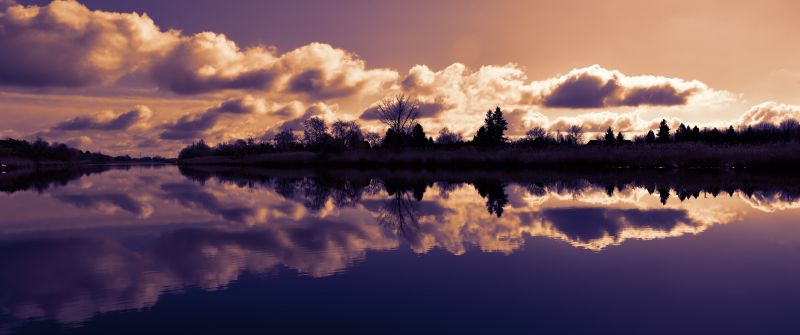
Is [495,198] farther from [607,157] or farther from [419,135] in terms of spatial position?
[419,135]

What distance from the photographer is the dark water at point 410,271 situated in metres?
5.32

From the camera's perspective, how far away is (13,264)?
8156mm

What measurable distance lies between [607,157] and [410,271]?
33564 mm

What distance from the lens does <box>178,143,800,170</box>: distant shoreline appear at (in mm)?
33272

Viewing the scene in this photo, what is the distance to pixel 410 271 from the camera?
7.29 meters

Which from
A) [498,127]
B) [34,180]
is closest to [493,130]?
[498,127]

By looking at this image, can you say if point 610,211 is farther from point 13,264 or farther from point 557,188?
point 13,264

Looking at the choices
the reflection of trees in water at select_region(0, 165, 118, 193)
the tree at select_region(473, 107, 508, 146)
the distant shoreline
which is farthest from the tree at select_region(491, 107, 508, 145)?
the reflection of trees in water at select_region(0, 165, 118, 193)

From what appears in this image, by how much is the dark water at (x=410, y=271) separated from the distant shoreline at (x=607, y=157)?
2264cm

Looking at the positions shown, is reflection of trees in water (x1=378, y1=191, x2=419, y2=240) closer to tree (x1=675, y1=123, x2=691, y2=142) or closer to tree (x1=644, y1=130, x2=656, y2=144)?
tree (x1=675, y1=123, x2=691, y2=142)

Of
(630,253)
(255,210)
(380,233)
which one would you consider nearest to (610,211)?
(630,253)

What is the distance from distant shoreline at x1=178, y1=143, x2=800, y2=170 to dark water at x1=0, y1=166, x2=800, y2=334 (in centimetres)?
2264

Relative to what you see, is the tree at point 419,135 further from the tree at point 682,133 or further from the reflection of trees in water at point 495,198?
the reflection of trees in water at point 495,198

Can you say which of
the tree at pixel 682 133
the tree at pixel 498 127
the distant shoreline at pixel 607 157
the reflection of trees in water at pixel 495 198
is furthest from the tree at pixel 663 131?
the reflection of trees in water at pixel 495 198
